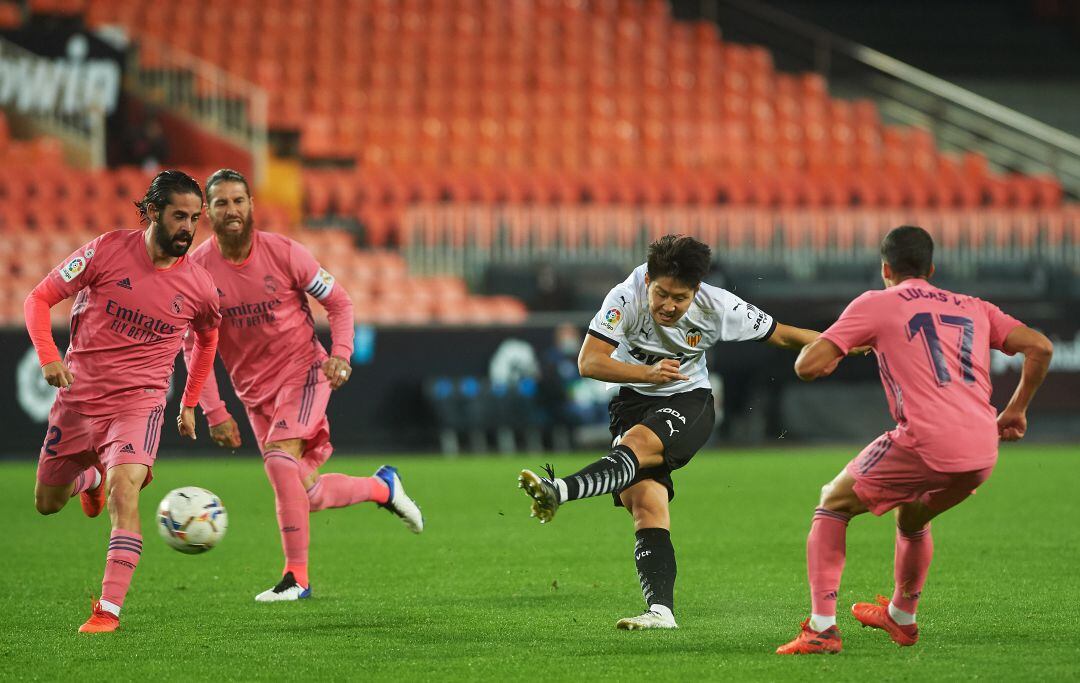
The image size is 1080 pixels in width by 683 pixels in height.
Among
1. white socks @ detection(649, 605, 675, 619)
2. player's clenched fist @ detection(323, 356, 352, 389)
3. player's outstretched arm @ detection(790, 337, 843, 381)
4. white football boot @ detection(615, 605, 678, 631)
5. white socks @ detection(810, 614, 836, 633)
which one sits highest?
player's outstretched arm @ detection(790, 337, 843, 381)

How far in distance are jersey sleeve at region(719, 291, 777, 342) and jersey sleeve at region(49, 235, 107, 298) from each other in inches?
109

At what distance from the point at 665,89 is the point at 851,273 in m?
6.55

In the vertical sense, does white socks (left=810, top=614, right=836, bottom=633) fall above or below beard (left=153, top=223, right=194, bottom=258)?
below

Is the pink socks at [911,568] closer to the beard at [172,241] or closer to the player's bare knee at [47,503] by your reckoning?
the beard at [172,241]

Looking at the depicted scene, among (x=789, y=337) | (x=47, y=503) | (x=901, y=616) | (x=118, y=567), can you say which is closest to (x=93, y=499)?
(x=47, y=503)

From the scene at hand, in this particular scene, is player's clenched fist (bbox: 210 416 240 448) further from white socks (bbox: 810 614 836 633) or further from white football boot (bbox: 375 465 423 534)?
white socks (bbox: 810 614 836 633)

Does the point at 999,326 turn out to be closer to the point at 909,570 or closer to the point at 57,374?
the point at 909,570

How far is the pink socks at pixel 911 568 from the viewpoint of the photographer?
5.76m

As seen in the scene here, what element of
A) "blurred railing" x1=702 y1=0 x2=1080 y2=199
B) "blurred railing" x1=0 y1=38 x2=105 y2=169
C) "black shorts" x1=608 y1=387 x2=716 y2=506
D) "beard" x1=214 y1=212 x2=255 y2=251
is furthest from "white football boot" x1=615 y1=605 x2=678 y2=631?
"blurred railing" x1=702 y1=0 x2=1080 y2=199

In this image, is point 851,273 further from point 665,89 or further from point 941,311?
point 941,311

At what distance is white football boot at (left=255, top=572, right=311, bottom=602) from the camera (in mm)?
7090

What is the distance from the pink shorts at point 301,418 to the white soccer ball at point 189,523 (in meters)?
0.70

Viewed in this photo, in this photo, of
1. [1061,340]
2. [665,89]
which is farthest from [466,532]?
[665,89]

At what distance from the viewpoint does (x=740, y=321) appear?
6.28 m
